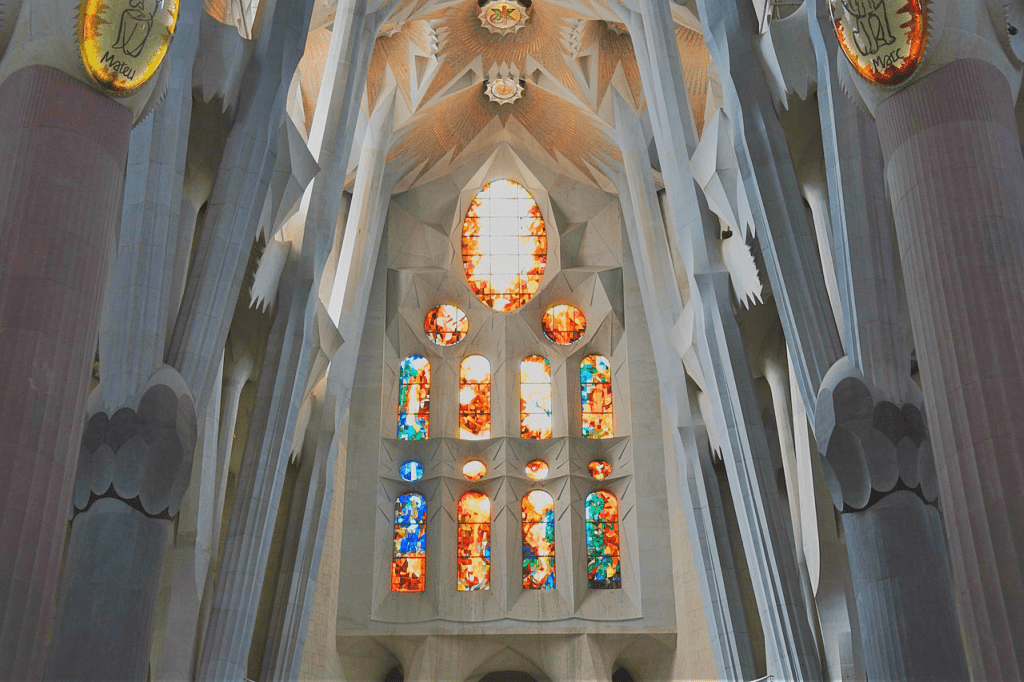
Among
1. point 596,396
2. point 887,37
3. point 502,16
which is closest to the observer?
point 887,37

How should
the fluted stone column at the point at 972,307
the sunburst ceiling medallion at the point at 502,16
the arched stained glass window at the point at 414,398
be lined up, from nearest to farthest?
the fluted stone column at the point at 972,307 → the sunburst ceiling medallion at the point at 502,16 → the arched stained glass window at the point at 414,398

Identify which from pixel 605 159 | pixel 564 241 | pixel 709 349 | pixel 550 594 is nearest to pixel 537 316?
pixel 564 241

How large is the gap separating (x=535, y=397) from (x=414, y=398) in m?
2.32

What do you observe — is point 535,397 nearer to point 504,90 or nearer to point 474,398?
point 474,398

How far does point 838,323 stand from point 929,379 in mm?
3654

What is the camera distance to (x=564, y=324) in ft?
71.7

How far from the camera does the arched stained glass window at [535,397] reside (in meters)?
21.0

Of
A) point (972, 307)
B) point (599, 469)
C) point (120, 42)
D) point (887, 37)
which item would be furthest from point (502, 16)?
point (972, 307)

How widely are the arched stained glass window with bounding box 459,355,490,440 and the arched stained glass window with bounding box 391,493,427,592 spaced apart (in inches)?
65.0

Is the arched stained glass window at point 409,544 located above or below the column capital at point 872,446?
above

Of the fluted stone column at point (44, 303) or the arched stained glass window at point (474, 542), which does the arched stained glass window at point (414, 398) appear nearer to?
the arched stained glass window at point (474, 542)

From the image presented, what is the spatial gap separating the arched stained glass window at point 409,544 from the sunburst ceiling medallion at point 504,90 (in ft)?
25.6

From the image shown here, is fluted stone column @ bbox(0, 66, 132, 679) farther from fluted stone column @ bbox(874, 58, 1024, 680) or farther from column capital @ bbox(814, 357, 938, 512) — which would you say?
column capital @ bbox(814, 357, 938, 512)

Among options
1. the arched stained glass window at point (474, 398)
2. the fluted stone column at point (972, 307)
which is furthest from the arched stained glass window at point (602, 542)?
the fluted stone column at point (972, 307)
